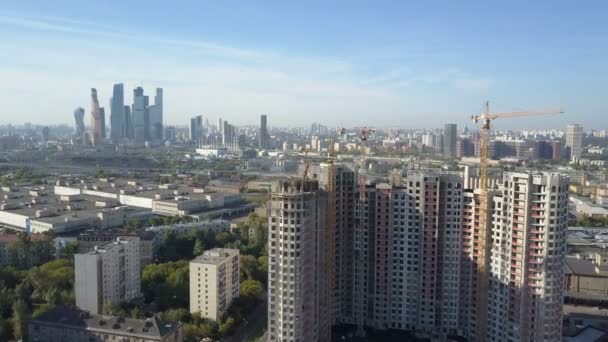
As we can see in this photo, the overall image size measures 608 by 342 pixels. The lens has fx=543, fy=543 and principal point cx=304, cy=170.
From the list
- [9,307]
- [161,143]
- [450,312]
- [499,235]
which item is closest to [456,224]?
[499,235]

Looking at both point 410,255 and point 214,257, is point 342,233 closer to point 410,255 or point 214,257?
point 410,255

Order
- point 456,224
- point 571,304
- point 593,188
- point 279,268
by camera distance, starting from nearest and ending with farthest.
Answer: point 279,268 < point 456,224 < point 571,304 < point 593,188

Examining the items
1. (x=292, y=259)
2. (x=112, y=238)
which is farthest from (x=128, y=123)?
(x=292, y=259)

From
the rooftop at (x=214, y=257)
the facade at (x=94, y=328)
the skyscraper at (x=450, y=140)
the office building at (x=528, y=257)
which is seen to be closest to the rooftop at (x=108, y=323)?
the facade at (x=94, y=328)

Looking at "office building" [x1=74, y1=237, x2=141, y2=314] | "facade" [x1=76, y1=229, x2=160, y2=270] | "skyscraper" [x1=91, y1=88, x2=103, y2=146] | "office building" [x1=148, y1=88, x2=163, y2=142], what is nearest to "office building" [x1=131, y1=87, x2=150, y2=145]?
"office building" [x1=148, y1=88, x2=163, y2=142]

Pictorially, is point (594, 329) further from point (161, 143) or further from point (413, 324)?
point (161, 143)
